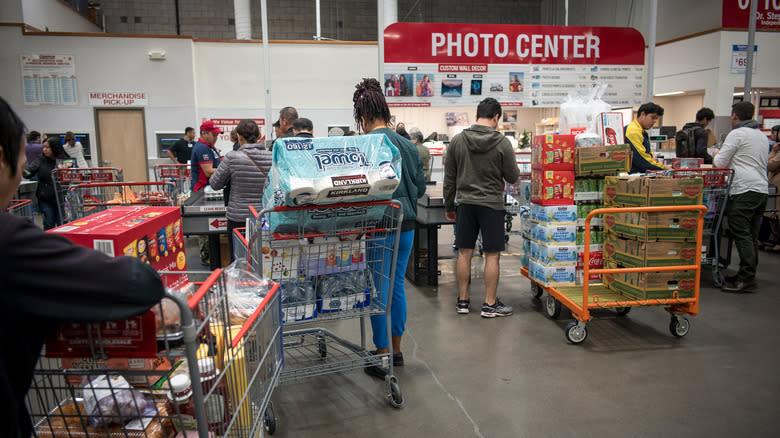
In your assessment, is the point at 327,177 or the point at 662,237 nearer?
the point at 327,177

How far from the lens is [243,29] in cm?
1083

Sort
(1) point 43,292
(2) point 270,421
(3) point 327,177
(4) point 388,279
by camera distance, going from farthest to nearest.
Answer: (4) point 388,279, (2) point 270,421, (3) point 327,177, (1) point 43,292

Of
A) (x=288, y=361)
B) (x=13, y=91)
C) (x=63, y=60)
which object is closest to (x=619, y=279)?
(x=288, y=361)

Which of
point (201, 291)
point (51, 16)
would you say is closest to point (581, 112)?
point (201, 291)

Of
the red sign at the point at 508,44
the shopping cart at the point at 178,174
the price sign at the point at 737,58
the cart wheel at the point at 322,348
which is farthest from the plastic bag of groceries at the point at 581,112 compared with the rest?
the price sign at the point at 737,58

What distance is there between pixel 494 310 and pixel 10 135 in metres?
3.69

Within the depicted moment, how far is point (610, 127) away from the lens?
4277 millimetres

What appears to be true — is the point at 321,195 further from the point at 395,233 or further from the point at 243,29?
the point at 243,29

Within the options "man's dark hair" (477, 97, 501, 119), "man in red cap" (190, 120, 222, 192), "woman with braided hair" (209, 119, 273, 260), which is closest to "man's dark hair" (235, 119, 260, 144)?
"woman with braided hair" (209, 119, 273, 260)

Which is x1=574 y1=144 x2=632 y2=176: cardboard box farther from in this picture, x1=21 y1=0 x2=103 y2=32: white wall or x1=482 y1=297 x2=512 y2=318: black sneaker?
x1=21 y1=0 x2=103 y2=32: white wall

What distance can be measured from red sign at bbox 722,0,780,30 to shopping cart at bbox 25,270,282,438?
12.0m

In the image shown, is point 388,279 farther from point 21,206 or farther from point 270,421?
point 21,206

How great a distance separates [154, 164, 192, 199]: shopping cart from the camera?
295 inches

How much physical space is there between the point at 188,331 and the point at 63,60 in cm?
1097
